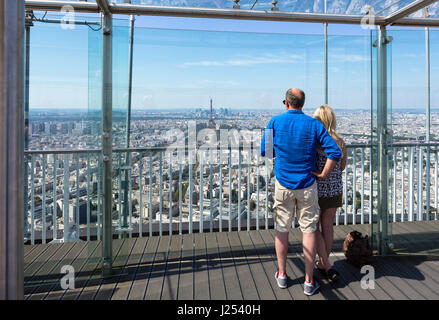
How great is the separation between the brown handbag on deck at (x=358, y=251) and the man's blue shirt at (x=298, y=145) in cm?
99

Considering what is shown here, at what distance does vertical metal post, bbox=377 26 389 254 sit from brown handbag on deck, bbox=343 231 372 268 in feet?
1.45

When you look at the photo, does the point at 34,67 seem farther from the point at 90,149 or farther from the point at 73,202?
the point at 73,202

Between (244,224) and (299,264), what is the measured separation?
1.24 meters

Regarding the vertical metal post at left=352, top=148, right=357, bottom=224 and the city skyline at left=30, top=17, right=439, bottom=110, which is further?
the vertical metal post at left=352, top=148, right=357, bottom=224

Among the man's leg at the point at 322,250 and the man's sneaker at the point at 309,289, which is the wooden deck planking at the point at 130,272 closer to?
the man's sneaker at the point at 309,289

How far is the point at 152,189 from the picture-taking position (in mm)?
4062

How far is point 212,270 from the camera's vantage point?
3090 mm

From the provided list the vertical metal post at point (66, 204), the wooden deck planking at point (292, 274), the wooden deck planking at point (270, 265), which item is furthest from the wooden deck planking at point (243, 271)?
the vertical metal post at point (66, 204)

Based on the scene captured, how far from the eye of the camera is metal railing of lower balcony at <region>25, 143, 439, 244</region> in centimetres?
345

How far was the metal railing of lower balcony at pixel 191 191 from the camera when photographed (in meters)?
3.45

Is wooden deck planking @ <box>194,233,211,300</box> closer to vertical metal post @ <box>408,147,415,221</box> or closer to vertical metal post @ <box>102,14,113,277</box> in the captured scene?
vertical metal post @ <box>102,14,113,277</box>

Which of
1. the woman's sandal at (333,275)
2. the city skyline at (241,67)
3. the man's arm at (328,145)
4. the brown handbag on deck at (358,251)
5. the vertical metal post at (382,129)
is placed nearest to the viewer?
the man's arm at (328,145)

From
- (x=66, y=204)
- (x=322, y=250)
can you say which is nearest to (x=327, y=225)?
(x=322, y=250)

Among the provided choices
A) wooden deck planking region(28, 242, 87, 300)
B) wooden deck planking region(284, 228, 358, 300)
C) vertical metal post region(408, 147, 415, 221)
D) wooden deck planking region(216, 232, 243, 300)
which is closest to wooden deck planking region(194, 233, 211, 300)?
wooden deck planking region(216, 232, 243, 300)
